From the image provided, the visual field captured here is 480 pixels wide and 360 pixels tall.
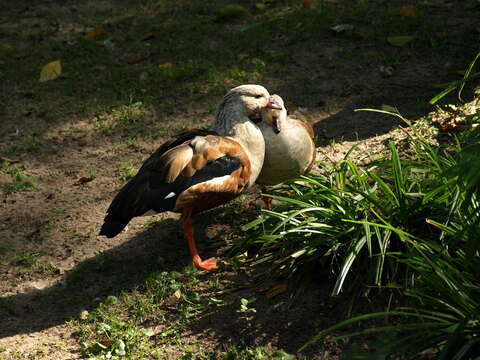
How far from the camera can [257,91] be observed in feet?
14.9

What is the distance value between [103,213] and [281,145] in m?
1.47

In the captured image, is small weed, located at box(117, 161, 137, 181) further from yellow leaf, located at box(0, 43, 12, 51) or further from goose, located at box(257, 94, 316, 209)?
yellow leaf, located at box(0, 43, 12, 51)

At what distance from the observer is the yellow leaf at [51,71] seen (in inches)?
277

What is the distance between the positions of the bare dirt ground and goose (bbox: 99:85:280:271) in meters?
0.39

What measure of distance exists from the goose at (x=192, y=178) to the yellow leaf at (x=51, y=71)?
3.14 m

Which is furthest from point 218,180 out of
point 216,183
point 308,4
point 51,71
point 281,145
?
point 308,4

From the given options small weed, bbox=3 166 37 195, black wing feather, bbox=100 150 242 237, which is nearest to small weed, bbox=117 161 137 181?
small weed, bbox=3 166 37 195

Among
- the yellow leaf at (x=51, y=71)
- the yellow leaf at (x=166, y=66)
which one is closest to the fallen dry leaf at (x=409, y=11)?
the yellow leaf at (x=166, y=66)

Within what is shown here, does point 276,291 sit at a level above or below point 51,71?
below

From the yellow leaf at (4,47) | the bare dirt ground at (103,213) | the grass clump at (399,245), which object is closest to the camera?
the grass clump at (399,245)

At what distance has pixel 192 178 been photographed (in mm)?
4145

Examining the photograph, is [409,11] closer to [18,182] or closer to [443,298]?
[18,182]

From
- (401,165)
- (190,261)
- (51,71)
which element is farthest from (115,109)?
(401,165)

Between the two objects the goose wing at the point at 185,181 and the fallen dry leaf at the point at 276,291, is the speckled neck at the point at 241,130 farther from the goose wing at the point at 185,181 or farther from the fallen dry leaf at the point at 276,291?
the fallen dry leaf at the point at 276,291
